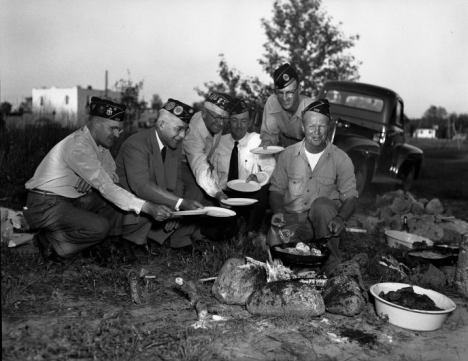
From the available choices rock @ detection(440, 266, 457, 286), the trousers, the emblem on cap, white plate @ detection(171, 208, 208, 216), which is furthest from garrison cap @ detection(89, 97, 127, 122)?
rock @ detection(440, 266, 457, 286)

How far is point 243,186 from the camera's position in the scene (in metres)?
5.09

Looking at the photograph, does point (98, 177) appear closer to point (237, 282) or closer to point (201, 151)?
point (201, 151)

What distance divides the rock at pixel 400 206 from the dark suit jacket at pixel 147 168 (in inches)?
164

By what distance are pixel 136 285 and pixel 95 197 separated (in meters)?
1.21

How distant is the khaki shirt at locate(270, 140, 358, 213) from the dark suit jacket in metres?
1.04

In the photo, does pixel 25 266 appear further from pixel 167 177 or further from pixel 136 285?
pixel 167 177

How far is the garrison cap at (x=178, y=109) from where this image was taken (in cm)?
464

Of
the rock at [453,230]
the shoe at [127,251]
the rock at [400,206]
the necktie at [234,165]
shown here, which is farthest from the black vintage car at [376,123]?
the shoe at [127,251]

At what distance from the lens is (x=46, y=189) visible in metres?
4.38

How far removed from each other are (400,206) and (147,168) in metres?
4.69

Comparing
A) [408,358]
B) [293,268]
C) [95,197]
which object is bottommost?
[408,358]

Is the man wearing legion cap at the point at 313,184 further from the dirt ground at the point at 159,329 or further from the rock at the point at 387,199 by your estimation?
the rock at the point at 387,199

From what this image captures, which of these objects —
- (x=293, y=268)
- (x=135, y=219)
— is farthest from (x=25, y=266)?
(x=293, y=268)

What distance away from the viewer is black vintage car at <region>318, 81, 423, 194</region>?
9719mm
